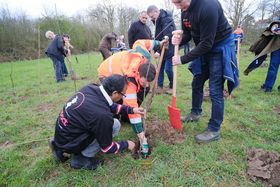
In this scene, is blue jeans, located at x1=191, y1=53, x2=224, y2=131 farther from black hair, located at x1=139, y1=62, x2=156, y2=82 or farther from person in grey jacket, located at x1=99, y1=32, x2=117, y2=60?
person in grey jacket, located at x1=99, y1=32, x2=117, y2=60

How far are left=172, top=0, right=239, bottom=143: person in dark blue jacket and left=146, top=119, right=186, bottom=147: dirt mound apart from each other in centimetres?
26

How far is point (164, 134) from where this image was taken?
3.03 m

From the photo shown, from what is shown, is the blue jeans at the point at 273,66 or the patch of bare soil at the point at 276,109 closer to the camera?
the patch of bare soil at the point at 276,109

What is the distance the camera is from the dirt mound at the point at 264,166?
7.13ft

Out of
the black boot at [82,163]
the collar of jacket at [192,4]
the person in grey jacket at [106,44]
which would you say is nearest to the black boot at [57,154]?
the black boot at [82,163]

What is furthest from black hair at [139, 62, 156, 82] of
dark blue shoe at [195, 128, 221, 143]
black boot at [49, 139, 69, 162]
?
black boot at [49, 139, 69, 162]

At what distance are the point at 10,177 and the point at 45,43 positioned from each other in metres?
21.7

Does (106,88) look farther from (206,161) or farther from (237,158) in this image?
(237,158)

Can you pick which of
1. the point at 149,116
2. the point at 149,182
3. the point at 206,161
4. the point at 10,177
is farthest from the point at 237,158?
the point at 10,177

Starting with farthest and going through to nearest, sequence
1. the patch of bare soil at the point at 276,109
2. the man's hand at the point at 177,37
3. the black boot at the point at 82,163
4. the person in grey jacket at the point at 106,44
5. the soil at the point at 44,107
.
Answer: the person in grey jacket at the point at 106,44 → the soil at the point at 44,107 → the patch of bare soil at the point at 276,109 → the man's hand at the point at 177,37 → the black boot at the point at 82,163

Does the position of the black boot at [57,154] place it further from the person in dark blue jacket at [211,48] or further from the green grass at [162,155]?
the person in dark blue jacket at [211,48]

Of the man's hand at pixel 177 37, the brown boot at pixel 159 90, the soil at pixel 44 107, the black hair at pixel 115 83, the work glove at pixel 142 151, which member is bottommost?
the work glove at pixel 142 151

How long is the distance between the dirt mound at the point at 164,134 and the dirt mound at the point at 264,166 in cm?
90

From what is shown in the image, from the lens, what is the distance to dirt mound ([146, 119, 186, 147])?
9.63 feet
